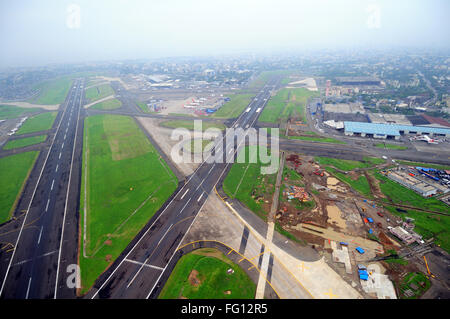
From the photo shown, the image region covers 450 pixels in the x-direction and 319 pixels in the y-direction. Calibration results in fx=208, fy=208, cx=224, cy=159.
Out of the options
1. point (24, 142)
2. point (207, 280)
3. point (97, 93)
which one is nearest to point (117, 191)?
point (207, 280)

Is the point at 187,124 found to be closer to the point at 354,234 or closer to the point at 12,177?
the point at 12,177

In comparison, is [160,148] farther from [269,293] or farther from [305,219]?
[269,293]

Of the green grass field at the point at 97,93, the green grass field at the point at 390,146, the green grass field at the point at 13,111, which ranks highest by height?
the green grass field at the point at 97,93

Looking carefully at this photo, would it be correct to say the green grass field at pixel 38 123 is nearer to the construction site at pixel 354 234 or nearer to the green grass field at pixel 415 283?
the construction site at pixel 354 234

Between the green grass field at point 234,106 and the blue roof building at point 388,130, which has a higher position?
the green grass field at point 234,106

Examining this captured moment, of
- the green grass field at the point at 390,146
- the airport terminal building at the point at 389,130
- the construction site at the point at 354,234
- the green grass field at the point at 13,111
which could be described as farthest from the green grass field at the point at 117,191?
the airport terminal building at the point at 389,130
